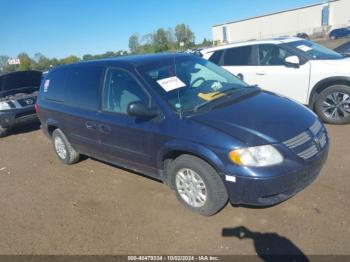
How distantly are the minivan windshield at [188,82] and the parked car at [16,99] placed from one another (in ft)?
18.3

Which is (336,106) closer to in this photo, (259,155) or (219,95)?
(219,95)

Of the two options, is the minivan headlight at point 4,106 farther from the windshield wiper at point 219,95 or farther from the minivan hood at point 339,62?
the minivan hood at point 339,62

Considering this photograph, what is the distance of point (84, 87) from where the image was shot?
15.5 ft

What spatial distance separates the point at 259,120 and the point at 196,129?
0.68 m

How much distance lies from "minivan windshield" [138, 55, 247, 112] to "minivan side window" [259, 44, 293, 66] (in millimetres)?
2266

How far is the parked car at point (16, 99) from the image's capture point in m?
8.20

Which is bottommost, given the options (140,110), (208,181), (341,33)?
(341,33)

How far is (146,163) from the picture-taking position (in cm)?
399

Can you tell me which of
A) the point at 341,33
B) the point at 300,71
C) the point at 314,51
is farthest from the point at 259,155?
the point at 341,33

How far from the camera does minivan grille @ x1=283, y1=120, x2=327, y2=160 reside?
3.14 m

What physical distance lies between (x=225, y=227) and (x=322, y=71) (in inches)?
152

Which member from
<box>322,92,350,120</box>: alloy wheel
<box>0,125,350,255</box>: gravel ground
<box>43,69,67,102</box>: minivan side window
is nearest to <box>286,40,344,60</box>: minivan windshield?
<box>322,92,350,120</box>: alloy wheel

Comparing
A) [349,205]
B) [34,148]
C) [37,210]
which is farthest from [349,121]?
[34,148]

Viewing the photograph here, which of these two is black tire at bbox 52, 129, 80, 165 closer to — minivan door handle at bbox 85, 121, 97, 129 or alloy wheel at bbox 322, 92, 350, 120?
minivan door handle at bbox 85, 121, 97, 129
